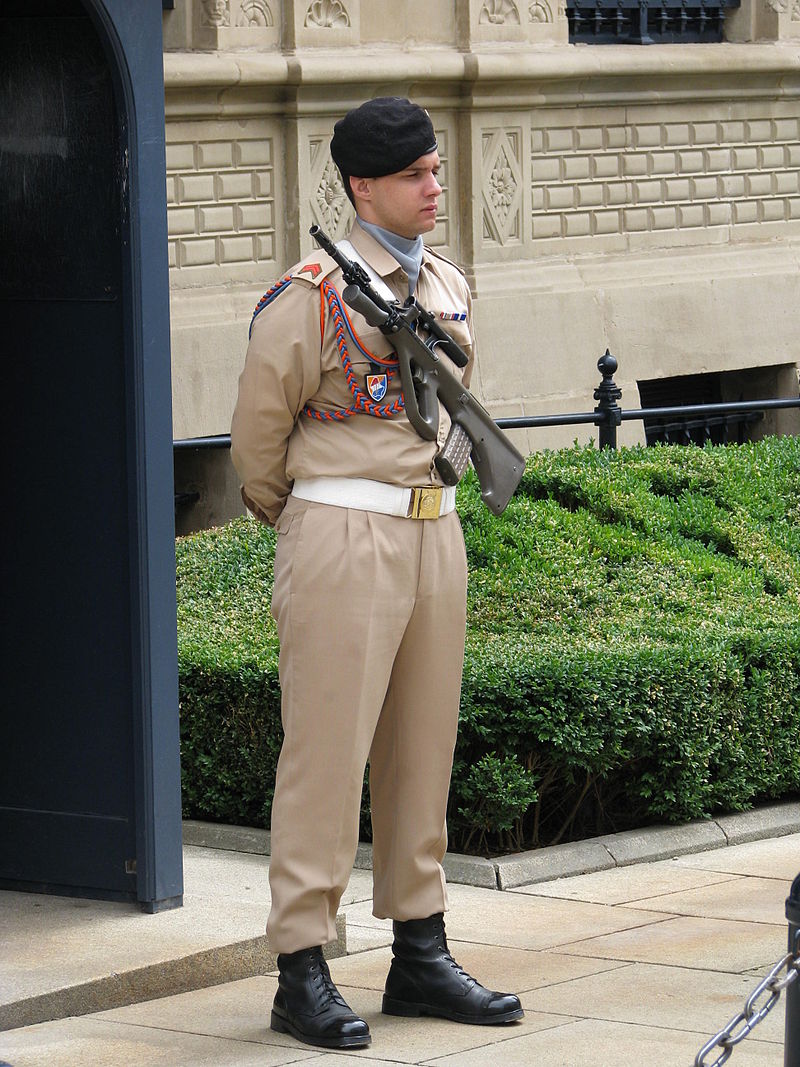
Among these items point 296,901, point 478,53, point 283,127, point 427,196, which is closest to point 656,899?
point 296,901

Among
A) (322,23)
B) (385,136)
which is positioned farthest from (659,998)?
(322,23)

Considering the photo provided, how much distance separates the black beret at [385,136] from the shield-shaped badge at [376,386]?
46 cm

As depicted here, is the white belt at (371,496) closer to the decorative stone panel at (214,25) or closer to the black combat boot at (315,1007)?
the black combat boot at (315,1007)

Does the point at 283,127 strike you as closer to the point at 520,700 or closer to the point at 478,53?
the point at 478,53

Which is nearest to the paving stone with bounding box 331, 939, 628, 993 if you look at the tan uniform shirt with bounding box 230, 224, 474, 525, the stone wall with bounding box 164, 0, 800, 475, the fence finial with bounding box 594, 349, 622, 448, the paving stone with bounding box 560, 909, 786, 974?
the paving stone with bounding box 560, 909, 786, 974

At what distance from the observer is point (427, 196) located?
185 inches

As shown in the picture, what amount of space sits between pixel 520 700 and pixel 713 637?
0.99m

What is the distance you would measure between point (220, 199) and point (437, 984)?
9815 millimetres

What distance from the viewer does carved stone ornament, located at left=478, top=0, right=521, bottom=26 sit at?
15.5 metres

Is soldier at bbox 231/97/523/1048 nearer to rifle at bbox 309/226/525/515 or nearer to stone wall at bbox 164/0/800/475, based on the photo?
rifle at bbox 309/226/525/515

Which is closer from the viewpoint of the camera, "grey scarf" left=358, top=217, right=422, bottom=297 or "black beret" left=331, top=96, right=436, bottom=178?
"black beret" left=331, top=96, right=436, bottom=178

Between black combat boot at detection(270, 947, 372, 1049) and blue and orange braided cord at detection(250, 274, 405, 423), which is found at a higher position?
blue and orange braided cord at detection(250, 274, 405, 423)

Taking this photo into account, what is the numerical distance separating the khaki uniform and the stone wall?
8.75m

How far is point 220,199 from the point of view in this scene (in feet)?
45.9
